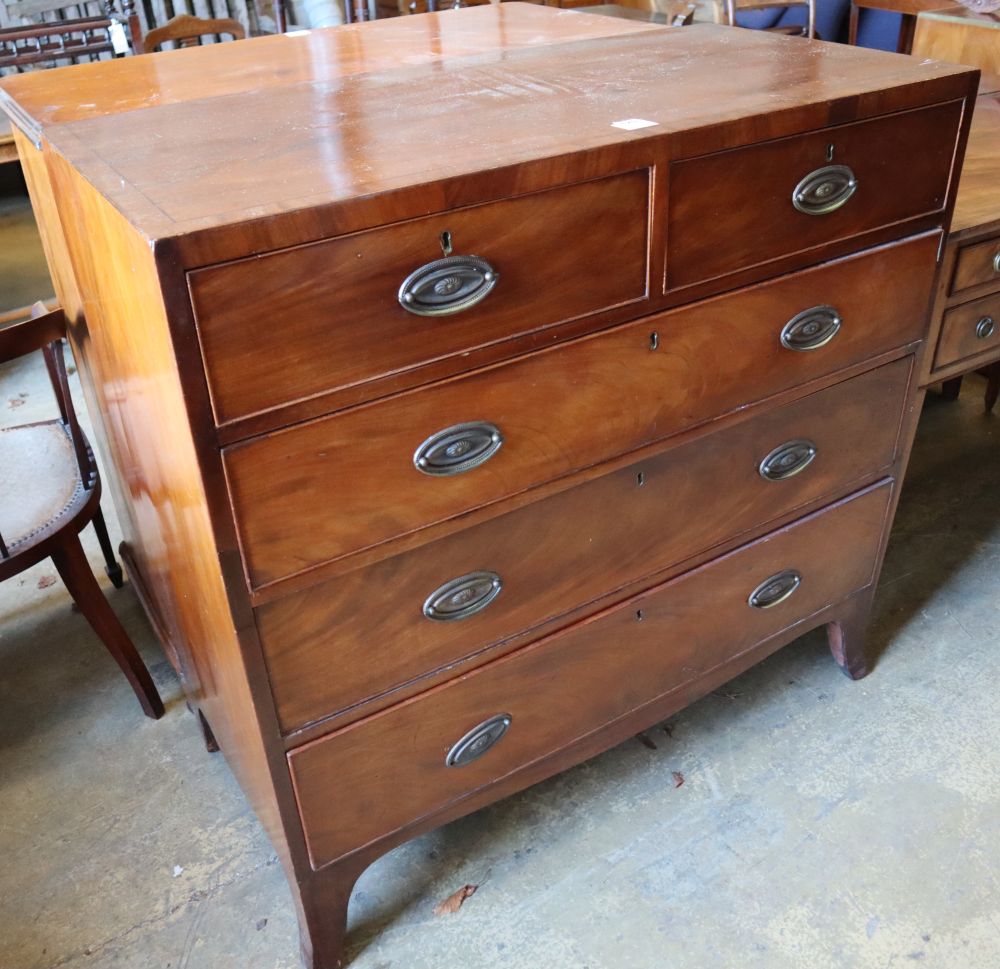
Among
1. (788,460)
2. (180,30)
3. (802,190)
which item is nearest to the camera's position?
(802,190)

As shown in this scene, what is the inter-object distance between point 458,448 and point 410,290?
208 mm

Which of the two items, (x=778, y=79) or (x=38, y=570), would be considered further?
(x=38, y=570)

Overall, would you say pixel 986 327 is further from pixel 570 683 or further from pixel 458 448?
pixel 458 448

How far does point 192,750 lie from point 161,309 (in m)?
1.11

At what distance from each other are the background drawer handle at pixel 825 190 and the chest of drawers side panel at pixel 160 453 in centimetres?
78

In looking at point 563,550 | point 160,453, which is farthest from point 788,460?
point 160,453

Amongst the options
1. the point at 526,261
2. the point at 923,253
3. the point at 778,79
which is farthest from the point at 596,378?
the point at 923,253

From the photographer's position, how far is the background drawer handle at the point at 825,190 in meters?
1.24

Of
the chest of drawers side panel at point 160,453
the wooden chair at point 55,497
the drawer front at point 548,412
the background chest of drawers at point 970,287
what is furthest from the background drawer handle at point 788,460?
the wooden chair at point 55,497

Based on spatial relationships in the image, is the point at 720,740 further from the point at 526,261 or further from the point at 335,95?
the point at 335,95

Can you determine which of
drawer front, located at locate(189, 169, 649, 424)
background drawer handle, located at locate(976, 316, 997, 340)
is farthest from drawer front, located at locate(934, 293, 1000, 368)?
drawer front, located at locate(189, 169, 649, 424)

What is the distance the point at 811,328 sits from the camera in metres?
1.39

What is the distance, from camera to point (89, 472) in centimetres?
175

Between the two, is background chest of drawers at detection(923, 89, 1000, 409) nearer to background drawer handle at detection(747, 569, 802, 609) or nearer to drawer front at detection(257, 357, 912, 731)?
drawer front at detection(257, 357, 912, 731)
